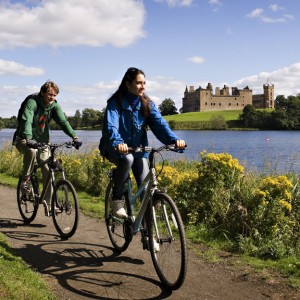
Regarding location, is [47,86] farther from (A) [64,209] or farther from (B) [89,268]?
(B) [89,268]

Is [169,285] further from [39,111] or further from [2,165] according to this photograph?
[2,165]

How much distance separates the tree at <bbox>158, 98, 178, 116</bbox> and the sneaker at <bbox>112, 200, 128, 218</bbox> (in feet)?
483

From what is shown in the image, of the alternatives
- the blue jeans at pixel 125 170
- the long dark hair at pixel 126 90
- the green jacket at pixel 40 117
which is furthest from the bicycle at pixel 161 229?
the green jacket at pixel 40 117

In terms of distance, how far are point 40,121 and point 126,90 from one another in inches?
94.3

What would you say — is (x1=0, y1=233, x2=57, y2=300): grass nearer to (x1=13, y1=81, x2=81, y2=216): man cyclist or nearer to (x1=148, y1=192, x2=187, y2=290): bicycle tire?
(x1=148, y1=192, x2=187, y2=290): bicycle tire

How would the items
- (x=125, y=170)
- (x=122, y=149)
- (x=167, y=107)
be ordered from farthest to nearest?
(x=167, y=107) → (x=125, y=170) → (x=122, y=149)

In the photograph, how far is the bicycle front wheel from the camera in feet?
20.2

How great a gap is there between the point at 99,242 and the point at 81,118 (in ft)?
310

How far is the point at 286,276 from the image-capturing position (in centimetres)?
488

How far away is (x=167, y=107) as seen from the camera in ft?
513

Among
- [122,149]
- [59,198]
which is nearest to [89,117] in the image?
[59,198]

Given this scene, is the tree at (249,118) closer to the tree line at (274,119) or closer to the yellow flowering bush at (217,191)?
the tree line at (274,119)

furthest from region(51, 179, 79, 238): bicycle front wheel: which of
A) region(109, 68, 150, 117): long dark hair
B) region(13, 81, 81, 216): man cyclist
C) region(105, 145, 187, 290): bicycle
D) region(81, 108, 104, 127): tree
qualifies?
region(81, 108, 104, 127): tree

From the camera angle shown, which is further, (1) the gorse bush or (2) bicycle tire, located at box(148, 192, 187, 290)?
(1) the gorse bush
